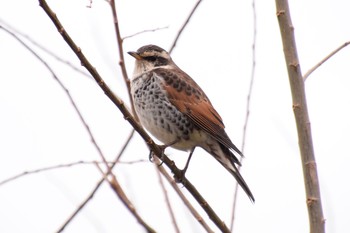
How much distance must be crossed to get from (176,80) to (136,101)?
1.95 feet

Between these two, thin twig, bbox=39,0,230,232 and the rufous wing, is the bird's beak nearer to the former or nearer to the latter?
the rufous wing

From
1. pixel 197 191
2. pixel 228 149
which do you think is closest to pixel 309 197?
pixel 197 191

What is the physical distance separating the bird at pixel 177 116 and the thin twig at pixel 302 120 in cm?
257

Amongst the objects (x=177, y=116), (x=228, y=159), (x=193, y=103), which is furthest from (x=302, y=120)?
(x=193, y=103)

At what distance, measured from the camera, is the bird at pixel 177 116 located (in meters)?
6.16

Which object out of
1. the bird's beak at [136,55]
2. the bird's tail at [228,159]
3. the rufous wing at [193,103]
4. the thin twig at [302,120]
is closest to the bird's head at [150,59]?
the bird's beak at [136,55]

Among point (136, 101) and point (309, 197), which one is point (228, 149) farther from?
point (309, 197)

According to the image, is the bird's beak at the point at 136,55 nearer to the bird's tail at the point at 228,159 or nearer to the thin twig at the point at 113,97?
the bird's tail at the point at 228,159

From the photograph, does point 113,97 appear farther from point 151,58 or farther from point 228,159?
point 151,58

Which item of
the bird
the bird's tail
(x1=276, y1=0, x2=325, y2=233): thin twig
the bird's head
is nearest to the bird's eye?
the bird's head

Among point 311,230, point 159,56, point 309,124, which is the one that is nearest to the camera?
point 311,230

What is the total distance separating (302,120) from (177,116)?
3.17m

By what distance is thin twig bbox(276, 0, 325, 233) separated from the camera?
303 centimetres

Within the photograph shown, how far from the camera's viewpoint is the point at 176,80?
6645 mm
